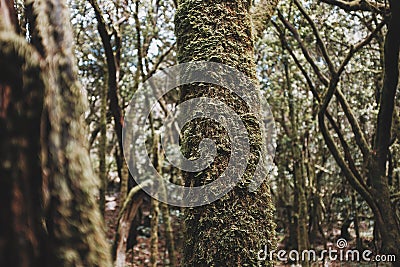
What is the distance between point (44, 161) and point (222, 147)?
4.07 ft

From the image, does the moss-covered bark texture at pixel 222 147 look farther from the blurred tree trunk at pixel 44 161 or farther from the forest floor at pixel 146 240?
the forest floor at pixel 146 240

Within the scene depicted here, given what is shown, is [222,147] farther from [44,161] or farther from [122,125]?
[122,125]

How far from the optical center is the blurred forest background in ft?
2.33

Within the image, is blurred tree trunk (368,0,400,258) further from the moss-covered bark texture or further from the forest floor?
the forest floor

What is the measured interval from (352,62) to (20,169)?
9.64m

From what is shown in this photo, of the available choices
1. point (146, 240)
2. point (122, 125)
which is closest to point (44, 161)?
point (122, 125)

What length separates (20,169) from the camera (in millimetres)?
690

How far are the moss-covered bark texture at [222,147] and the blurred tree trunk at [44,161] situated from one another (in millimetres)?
1055

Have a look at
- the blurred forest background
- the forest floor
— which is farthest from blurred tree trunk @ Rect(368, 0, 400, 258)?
the forest floor

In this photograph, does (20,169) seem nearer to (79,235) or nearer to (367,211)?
(79,235)

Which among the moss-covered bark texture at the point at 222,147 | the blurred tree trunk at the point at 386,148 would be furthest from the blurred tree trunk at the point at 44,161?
the blurred tree trunk at the point at 386,148

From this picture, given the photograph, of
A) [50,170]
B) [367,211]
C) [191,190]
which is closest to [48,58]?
[50,170]

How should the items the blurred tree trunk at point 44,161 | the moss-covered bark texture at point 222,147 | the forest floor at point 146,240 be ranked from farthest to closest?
the forest floor at point 146,240 < the moss-covered bark texture at point 222,147 < the blurred tree trunk at point 44,161

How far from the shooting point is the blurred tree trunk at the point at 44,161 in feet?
2.23
